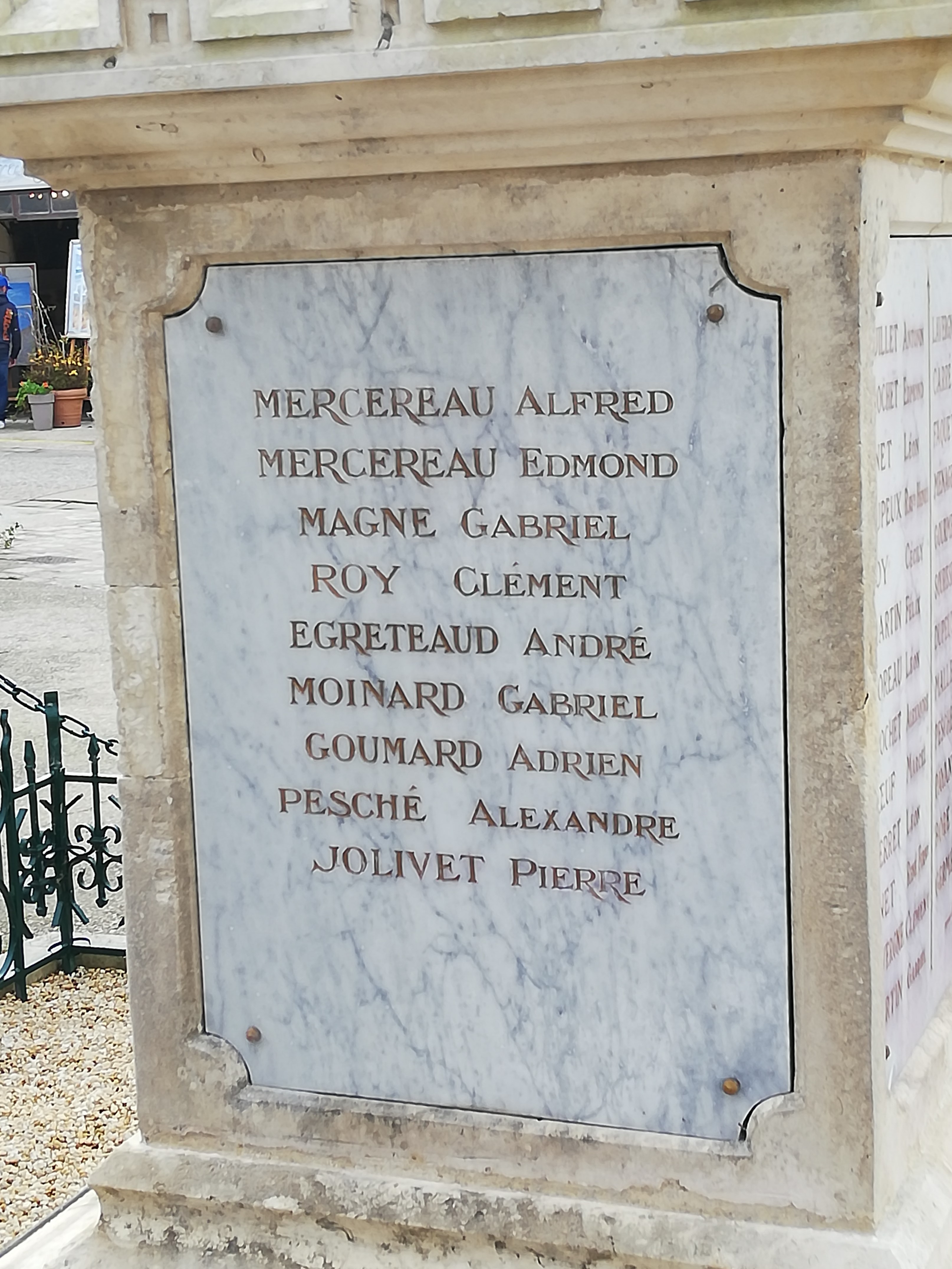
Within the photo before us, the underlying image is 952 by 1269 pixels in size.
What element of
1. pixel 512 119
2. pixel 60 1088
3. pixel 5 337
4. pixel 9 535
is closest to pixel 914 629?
pixel 512 119

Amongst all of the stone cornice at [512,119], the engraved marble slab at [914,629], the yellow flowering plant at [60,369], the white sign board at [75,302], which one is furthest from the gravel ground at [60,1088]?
the yellow flowering plant at [60,369]

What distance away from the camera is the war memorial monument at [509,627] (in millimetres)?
2127

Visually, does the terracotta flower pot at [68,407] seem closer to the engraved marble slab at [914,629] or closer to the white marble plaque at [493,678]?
the white marble plaque at [493,678]

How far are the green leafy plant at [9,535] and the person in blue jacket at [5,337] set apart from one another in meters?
10.5

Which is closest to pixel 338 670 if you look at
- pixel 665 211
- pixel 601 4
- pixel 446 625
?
pixel 446 625

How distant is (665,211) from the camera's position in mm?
2164

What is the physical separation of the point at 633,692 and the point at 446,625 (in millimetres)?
297

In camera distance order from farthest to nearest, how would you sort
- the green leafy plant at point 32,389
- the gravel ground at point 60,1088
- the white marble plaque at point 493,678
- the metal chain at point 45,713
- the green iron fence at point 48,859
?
the green leafy plant at point 32,389, the metal chain at point 45,713, the green iron fence at point 48,859, the gravel ground at point 60,1088, the white marble plaque at point 493,678

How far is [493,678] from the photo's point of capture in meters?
2.37

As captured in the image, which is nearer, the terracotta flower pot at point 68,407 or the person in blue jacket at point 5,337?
the terracotta flower pot at point 68,407

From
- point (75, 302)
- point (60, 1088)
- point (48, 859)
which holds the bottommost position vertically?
point (60, 1088)

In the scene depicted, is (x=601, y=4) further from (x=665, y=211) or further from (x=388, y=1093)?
(x=388, y=1093)

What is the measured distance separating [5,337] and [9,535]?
40.3 feet

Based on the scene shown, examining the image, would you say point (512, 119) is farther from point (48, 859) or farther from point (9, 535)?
point (9, 535)
